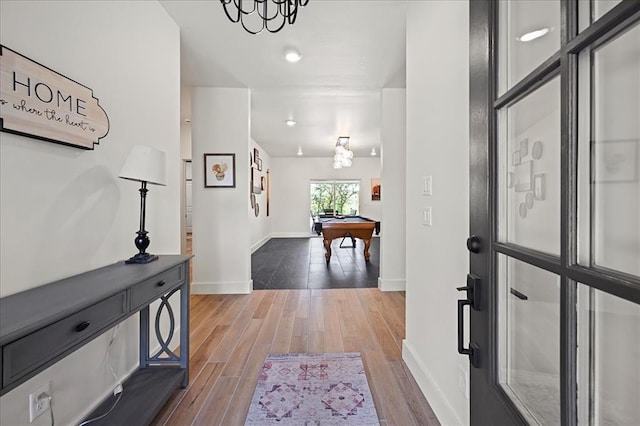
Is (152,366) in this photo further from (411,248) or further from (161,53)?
(161,53)

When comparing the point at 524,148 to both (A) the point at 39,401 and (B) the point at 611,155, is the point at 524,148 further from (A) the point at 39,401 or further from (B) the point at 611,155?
(A) the point at 39,401

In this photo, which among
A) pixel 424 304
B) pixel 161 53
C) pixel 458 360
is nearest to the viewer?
pixel 458 360

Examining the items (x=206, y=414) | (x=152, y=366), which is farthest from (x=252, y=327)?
(x=206, y=414)

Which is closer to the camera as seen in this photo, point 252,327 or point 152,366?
point 152,366

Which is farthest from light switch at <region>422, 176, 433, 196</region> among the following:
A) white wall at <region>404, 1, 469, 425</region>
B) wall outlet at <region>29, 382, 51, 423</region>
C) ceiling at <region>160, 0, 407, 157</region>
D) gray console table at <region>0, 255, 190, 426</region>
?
wall outlet at <region>29, 382, 51, 423</region>

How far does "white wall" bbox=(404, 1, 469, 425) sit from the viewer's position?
1.40 m

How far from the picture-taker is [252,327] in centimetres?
287

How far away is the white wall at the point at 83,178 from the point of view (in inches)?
46.9

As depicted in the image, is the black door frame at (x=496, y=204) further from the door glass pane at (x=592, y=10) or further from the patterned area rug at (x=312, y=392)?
the patterned area rug at (x=312, y=392)

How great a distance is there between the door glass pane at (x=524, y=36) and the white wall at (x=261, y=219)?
648 centimetres

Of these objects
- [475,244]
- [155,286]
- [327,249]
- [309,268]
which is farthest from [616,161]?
[327,249]

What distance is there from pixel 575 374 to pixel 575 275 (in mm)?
200

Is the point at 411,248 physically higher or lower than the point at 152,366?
higher

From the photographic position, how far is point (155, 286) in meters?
1.59
